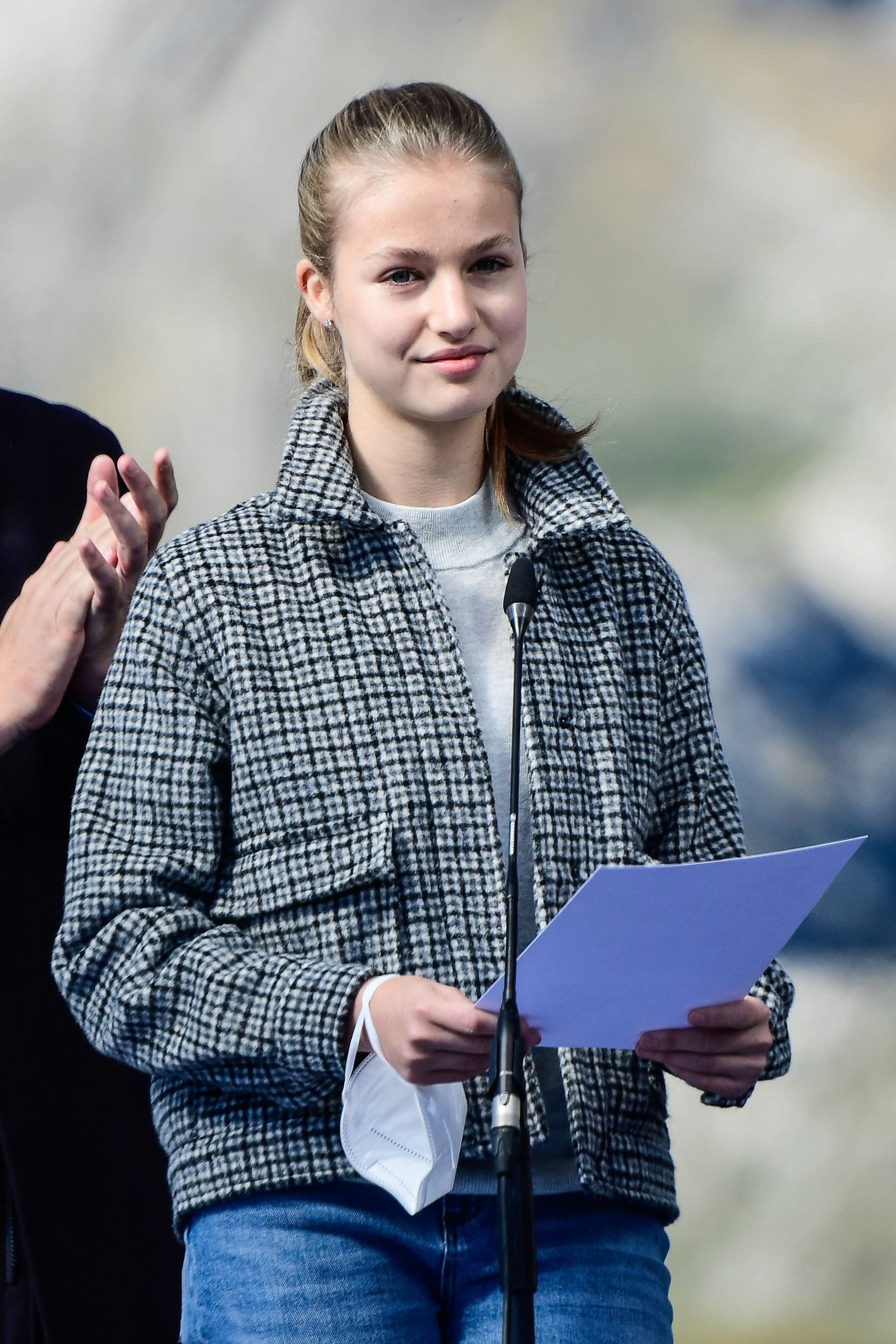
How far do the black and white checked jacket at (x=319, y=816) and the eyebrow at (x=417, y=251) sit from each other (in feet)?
0.54

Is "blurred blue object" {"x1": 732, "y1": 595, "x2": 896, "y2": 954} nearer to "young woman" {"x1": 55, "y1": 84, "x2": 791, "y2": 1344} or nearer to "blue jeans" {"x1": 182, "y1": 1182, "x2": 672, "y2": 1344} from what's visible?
"young woman" {"x1": 55, "y1": 84, "x2": 791, "y2": 1344}

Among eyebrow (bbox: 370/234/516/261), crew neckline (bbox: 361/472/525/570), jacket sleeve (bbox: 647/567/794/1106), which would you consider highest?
eyebrow (bbox: 370/234/516/261)

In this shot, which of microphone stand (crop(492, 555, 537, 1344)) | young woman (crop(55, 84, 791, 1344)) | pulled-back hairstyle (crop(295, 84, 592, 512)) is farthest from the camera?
pulled-back hairstyle (crop(295, 84, 592, 512))

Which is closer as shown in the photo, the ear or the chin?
the chin

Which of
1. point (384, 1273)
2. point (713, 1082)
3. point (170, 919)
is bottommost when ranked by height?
point (384, 1273)

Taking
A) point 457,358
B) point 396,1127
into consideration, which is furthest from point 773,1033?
point 457,358

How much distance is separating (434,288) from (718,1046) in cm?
63

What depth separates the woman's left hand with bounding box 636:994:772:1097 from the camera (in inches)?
45.4

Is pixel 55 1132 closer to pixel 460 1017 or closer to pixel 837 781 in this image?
pixel 460 1017

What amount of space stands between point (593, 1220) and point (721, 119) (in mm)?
1868

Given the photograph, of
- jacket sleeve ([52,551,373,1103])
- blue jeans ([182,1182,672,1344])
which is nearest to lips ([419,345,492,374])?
jacket sleeve ([52,551,373,1103])

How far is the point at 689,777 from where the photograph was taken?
1378mm

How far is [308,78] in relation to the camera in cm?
248

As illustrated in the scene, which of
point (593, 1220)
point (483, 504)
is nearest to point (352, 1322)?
point (593, 1220)
